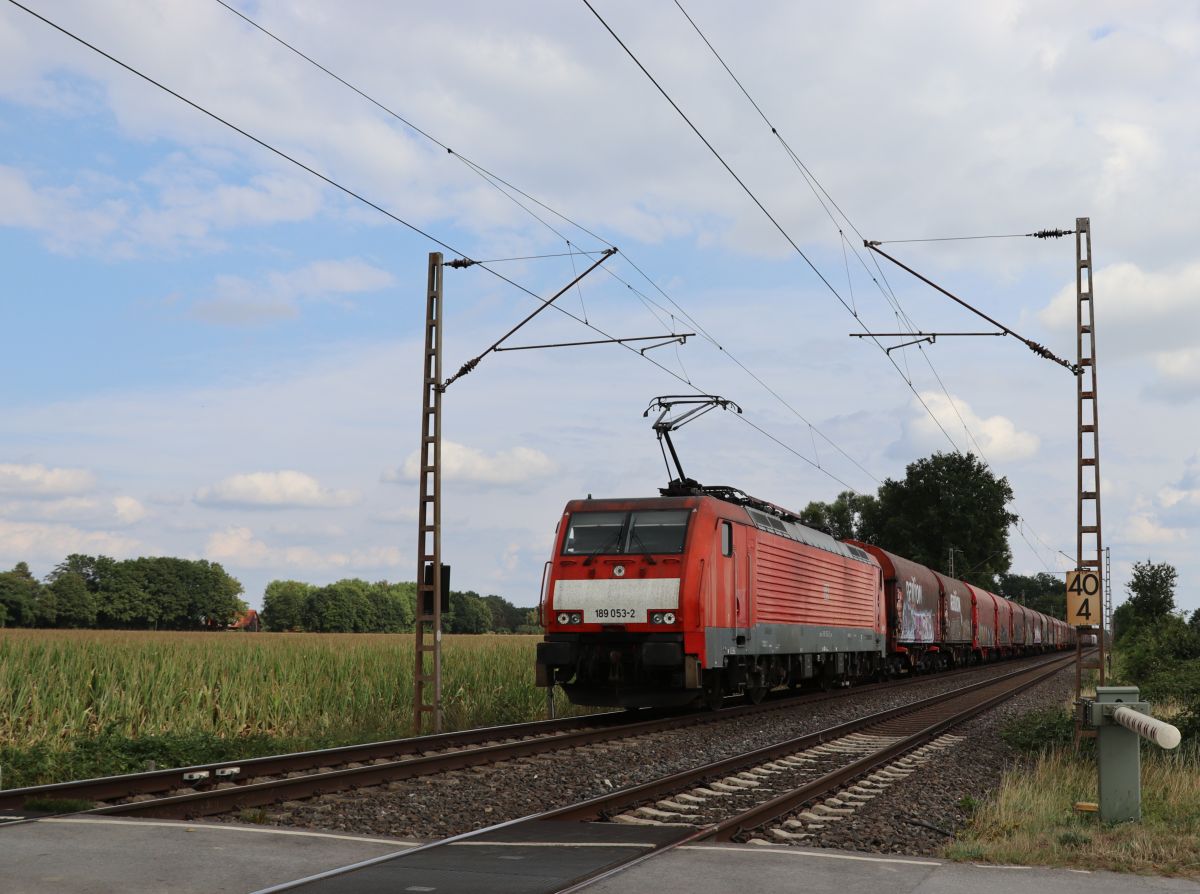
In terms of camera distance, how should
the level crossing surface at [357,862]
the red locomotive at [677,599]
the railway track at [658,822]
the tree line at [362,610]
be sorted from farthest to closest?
the tree line at [362,610] → the red locomotive at [677,599] → the railway track at [658,822] → the level crossing surface at [357,862]

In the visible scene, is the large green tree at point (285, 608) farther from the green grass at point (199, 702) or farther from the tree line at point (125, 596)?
the green grass at point (199, 702)

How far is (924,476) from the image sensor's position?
90875 mm

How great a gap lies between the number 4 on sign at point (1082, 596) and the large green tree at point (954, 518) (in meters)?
73.4

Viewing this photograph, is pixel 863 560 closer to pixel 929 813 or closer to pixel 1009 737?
pixel 1009 737

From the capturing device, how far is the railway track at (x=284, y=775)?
980cm

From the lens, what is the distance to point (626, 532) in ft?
63.8

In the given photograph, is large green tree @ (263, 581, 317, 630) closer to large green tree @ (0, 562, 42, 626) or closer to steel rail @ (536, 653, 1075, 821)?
large green tree @ (0, 562, 42, 626)

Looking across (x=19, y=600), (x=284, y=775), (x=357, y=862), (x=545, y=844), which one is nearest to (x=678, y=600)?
(x=284, y=775)

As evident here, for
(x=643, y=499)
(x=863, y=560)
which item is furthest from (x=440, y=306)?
(x=863, y=560)

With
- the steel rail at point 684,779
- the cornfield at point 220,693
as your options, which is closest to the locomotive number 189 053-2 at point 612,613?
the cornfield at point 220,693

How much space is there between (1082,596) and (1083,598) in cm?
3

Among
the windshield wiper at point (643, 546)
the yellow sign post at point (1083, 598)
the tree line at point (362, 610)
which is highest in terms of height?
the windshield wiper at point (643, 546)

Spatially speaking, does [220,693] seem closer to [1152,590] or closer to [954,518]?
[1152,590]

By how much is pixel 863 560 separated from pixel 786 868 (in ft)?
77.4
